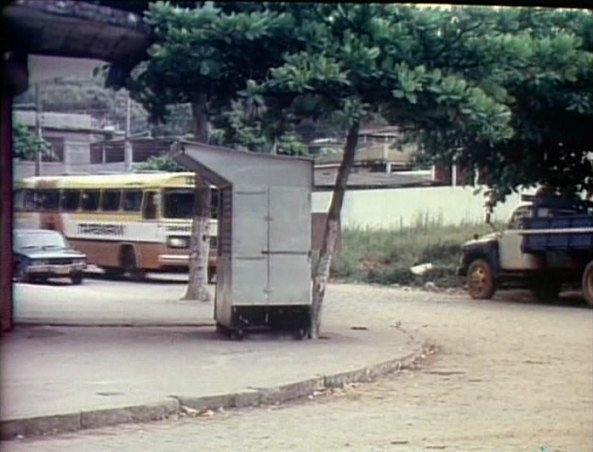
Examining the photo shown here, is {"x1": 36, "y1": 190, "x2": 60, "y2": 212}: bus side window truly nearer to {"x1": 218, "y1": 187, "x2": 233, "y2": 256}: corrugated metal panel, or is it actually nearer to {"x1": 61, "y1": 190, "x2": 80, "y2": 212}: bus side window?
{"x1": 61, "y1": 190, "x2": 80, "y2": 212}: bus side window

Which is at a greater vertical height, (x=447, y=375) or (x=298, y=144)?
(x=298, y=144)

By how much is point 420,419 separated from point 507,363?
3.40 metres

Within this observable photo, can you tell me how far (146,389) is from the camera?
856cm

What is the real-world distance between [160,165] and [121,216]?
2.59ft

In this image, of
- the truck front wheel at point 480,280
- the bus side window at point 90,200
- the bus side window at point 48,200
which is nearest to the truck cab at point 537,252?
the truck front wheel at point 480,280

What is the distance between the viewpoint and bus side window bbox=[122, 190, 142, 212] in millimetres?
11069

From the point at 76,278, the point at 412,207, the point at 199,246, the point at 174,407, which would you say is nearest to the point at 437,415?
the point at 174,407

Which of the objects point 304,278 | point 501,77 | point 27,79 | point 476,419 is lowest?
point 476,419

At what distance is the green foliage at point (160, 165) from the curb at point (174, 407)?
2687 millimetres

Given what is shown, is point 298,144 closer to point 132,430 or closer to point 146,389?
point 146,389

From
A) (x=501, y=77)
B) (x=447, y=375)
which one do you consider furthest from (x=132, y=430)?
(x=501, y=77)

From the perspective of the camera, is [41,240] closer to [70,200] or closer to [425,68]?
[70,200]

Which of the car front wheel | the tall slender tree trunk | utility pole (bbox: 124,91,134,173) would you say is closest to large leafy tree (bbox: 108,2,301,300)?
the tall slender tree trunk

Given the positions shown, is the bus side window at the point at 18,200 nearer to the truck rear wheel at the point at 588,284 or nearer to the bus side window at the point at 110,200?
the bus side window at the point at 110,200
